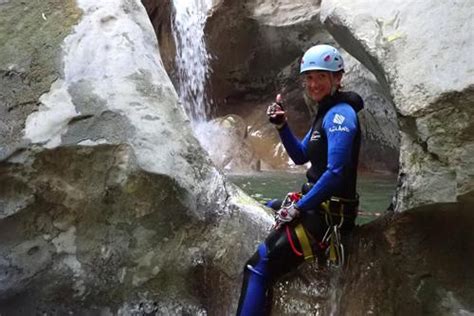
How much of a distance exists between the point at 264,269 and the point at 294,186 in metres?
6.31

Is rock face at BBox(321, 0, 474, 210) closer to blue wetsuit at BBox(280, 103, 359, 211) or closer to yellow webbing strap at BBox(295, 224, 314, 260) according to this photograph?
blue wetsuit at BBox(280, 103, 359, 211)

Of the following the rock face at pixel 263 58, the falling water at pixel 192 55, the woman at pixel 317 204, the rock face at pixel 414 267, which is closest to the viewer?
the rock face at pixel 414 267

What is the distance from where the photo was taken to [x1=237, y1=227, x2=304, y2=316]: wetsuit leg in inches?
141

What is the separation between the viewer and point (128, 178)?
3.80 metres

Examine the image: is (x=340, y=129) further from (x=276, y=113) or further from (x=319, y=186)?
(x=276, y=113)

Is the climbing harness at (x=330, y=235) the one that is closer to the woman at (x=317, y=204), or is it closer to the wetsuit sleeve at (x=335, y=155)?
the woman at (x=317, y=204)

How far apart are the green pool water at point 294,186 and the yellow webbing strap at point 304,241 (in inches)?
146

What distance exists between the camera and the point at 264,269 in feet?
Answer: 11.9

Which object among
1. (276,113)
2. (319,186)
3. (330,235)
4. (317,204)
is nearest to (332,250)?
(330,235)

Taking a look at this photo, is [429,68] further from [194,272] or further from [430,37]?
[194,272]

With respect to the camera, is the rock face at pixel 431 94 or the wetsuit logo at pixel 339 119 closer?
the rock face at pixel 431 94

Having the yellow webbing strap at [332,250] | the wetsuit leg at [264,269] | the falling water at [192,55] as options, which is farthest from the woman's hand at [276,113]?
the falling water at [192,55]

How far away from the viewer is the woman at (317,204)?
3.50 metres

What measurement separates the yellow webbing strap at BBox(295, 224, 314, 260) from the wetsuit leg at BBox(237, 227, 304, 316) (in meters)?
0.04
